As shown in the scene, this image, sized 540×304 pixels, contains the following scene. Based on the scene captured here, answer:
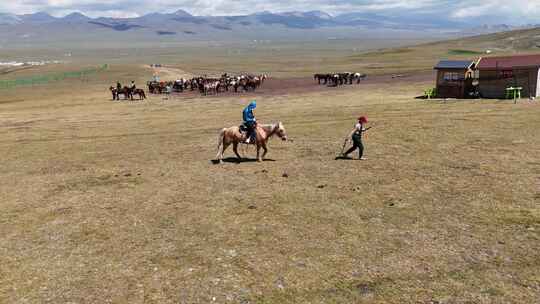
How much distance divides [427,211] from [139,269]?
7.67m

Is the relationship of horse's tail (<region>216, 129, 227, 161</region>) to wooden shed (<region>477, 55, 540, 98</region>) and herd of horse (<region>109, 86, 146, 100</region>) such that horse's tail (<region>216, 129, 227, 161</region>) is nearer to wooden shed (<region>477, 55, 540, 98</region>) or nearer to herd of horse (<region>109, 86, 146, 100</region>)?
wooden shed (<region>477, 55, 540, 98</region>)

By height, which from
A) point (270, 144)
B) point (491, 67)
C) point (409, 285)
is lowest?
point (409, 285)

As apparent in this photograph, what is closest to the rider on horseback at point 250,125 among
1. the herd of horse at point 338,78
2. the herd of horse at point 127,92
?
the herd of horse at point 127,92

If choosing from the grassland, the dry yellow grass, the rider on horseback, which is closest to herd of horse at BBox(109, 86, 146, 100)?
the grassland

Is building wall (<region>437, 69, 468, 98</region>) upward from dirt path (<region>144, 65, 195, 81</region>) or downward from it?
downward

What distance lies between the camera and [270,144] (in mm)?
22188

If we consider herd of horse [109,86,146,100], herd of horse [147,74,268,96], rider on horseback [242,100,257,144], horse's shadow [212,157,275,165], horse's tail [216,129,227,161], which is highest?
herd of horse [147,74,268,96]

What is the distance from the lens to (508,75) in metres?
34.7

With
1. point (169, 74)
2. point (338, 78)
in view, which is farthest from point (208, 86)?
point (169, 74)

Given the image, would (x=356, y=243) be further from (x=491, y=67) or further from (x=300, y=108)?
(x=491, y=67)

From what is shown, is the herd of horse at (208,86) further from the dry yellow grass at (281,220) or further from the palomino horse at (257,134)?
the palomino horse at (257,134)

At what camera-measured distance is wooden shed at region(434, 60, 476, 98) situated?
36375 mm

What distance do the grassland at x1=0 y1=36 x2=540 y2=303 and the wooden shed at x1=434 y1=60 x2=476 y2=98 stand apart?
43.0 feet

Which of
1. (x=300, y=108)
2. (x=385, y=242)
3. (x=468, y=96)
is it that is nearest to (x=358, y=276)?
(x=385, y=242)
